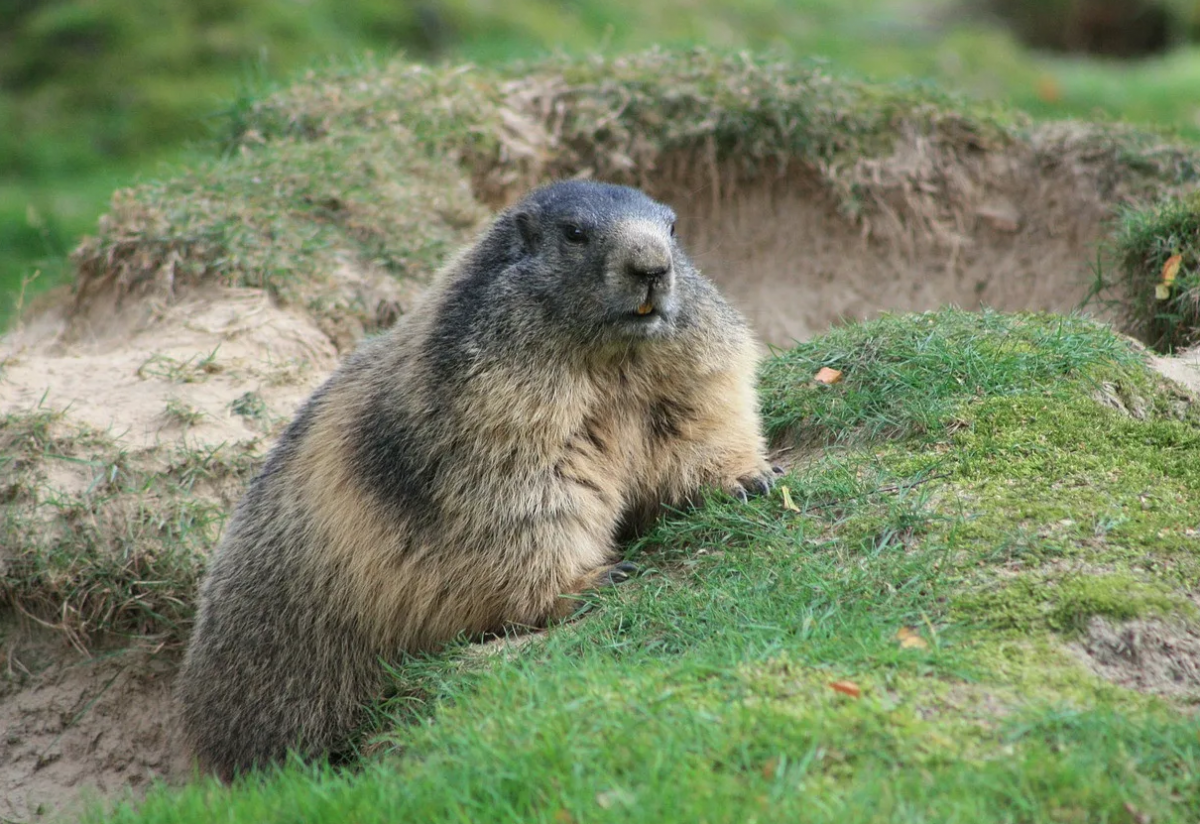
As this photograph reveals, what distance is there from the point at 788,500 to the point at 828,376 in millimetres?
1072

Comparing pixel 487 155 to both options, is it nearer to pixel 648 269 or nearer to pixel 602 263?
pixel 602 263

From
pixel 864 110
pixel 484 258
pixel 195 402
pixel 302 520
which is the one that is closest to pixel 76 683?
pixel 195 402

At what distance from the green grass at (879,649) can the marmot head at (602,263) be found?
861 millimetres

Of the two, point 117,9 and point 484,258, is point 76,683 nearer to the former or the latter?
point 484,258

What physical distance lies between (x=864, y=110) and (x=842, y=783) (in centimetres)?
615

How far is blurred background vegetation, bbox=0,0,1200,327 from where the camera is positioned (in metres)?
12.1

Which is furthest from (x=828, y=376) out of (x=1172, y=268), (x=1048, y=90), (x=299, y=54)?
(x=299, y=54)

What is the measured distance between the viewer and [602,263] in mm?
4715

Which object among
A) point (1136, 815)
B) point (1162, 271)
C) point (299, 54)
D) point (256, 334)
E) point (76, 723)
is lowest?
point (76, 723)

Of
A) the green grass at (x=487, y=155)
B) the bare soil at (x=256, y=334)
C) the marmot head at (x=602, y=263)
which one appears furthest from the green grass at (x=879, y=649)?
the green grass at (x=487, y=155)

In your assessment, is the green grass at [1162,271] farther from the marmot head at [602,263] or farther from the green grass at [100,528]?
the green grass at [100,528]

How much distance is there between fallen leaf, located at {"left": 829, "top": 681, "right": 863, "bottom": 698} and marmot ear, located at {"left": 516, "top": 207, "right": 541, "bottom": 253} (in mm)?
2144

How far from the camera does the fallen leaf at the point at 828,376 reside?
5.83 metres

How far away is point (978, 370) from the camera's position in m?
5.45
